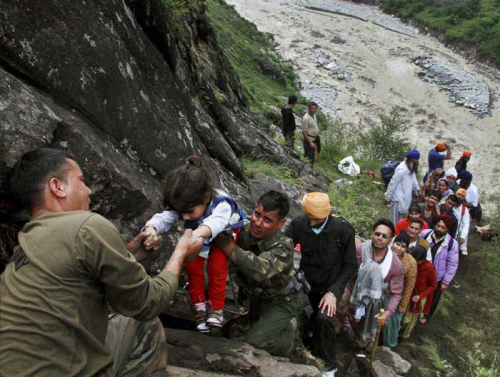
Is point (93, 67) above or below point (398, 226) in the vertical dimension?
above

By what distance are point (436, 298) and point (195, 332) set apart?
4.19m

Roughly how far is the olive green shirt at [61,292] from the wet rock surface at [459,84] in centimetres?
2521

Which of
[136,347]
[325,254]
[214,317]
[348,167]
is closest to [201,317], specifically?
[214,317]

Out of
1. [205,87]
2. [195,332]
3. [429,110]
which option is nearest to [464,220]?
[205,87]

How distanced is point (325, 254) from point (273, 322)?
0.92 metres

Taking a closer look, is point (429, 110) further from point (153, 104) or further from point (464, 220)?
point (153, 104)

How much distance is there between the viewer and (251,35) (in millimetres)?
29188

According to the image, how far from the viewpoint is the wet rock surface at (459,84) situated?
2419 cm

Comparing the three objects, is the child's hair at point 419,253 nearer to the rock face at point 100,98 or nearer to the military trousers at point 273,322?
the military trousers at point 273,322

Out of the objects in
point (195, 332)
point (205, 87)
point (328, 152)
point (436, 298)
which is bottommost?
point (328, 152)

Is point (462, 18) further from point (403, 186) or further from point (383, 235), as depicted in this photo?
point (383, 235)

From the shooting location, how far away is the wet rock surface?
952 inches

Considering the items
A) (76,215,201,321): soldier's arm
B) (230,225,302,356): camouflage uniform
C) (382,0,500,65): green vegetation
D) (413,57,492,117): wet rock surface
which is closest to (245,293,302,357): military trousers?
(230,225,302,356): camouflage uniform

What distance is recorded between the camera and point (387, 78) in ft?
89.4
